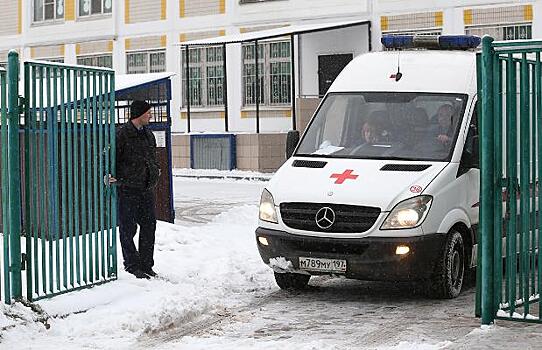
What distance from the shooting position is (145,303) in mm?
9242

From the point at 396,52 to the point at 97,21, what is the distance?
26943 millimetres

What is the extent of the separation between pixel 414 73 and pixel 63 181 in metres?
3.99

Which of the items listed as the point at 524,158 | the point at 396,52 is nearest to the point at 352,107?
the point at 396,52

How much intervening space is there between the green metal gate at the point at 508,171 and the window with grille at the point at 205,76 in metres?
25.5

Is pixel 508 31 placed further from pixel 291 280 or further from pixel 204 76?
pixel 291 280

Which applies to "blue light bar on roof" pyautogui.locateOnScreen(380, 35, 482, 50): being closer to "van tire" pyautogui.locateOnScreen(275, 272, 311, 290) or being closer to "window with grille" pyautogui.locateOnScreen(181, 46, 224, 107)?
"van tire" pyautogui.locateOnScreen(275, 272, 311, 290)

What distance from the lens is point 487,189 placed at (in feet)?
27.2

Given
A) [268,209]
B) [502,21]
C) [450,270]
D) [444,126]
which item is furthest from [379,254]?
[502,21]

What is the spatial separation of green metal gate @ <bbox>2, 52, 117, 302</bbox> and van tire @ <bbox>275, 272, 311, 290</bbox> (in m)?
1.64

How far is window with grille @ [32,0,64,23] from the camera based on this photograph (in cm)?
3891

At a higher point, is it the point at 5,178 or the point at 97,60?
the point at 97,60

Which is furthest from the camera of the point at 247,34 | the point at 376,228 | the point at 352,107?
the point at 247,34

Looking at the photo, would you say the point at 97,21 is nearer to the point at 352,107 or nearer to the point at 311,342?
the point at 352,107

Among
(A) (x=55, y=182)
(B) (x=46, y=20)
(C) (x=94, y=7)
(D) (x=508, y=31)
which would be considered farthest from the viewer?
(B) (x=46, y=20)
